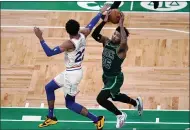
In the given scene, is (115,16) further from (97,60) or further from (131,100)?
(97,60)

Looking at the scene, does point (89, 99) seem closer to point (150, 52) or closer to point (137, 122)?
point (137, 122)

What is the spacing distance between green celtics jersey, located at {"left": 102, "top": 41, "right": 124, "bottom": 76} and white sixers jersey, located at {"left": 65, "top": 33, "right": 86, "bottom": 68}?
0.36 meters

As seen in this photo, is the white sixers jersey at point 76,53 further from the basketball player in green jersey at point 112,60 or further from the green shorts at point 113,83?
the green shorts at point 113,83

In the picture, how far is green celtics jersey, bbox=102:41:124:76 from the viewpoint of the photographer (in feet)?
23.6

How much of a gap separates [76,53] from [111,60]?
533 millimetres

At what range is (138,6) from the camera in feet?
38.5

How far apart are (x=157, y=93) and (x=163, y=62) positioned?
953 millimetres

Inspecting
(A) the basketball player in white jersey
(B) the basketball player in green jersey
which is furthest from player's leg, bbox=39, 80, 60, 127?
(B) the basketball player in green jersey

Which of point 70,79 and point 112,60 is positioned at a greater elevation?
point 112,60

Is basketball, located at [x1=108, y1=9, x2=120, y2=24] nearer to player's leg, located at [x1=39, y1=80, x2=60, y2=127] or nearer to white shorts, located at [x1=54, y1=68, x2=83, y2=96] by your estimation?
white shorts, located at [x1=54, y1=68, x2=83, y2=96]

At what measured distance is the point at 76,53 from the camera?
278 inches

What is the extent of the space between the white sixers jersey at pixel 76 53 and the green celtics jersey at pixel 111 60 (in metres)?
0.36

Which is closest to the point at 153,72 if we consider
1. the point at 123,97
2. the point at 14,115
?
the point at 123,97

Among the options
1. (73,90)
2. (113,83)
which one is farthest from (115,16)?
(73,90)
